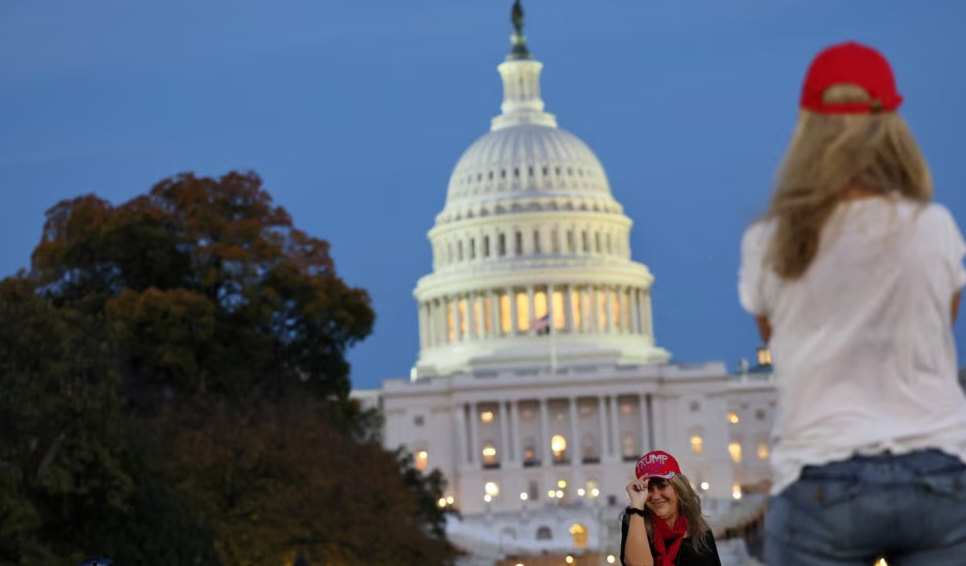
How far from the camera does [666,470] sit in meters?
15.7

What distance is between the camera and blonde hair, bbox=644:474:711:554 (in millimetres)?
15672

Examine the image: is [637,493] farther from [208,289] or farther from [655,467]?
[208,289]

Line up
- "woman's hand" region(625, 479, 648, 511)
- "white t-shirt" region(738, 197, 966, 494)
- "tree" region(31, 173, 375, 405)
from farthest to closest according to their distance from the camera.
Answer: "tree" region(31, 173, 375, 405) < "woman's hand" region(625, 479, 648, 511) < "white t-shirt" region(738, 197, 966, 494)

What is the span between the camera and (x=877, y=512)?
32.9 ft

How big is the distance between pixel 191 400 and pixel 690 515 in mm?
73252

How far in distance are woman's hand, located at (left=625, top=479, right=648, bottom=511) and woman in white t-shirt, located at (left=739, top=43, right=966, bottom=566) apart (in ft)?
14.9

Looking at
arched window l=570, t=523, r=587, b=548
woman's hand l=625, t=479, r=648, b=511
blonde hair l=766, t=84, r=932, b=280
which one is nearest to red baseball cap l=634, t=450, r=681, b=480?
woman's hand l=625, t=479, r=648, b=511

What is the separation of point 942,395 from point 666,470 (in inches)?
221

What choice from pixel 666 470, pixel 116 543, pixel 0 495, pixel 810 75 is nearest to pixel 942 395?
pixel 810 75

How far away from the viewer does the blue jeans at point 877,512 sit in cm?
1000

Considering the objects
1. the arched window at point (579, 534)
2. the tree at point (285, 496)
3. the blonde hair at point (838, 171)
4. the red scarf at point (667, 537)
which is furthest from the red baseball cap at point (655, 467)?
the arched window at point (579, 534)

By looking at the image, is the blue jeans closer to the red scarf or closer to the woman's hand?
the woman's hand

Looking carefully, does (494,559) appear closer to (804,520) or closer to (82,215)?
(82,215)

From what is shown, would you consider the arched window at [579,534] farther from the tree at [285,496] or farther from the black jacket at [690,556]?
the black jacket at [690,556]
